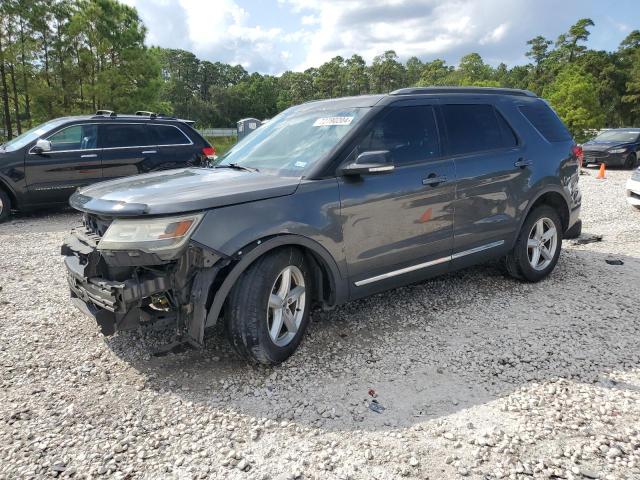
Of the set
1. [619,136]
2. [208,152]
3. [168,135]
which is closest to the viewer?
[168,135]

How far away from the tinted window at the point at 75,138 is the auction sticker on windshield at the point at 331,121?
630 cm

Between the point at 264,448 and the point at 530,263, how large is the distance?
3.59 metres

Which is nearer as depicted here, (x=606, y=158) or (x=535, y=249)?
(x=535, y=249)

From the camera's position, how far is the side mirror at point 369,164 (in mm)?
3479

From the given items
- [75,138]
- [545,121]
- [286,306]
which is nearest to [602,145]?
[545,121]

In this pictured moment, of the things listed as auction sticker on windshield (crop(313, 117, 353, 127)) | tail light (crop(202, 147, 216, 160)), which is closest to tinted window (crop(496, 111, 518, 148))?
auction sticker on windshield (crop(313, 117, 353, 127))

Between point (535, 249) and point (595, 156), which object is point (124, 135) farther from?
point (595, 156)

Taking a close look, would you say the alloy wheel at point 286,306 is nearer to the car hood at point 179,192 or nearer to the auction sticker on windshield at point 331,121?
the car hood at point 179,192

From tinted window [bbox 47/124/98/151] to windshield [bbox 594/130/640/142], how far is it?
693 inches

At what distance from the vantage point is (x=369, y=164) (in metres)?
3.48

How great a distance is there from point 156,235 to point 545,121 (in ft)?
14.0

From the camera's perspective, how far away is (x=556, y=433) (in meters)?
2.75

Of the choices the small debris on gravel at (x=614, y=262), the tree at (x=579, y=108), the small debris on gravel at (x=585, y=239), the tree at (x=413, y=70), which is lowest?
the small debris on gravel at (x=614, y=262)

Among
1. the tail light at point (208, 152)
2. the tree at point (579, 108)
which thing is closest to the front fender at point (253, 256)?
the tail light at point (208, 152)
